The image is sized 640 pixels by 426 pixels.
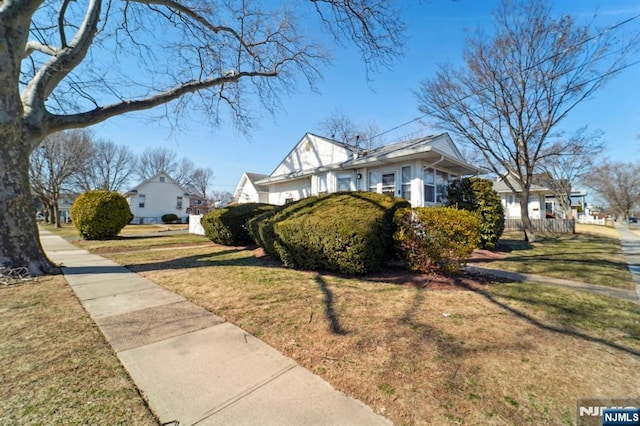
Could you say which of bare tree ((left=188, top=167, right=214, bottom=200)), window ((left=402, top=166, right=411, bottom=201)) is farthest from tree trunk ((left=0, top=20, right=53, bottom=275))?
bare tree ((left=188, top=167, right=214, bottom=200))

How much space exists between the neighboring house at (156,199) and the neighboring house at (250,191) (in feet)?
51.0

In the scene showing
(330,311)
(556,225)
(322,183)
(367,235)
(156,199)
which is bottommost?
(330,311)

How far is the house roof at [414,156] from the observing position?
966cm

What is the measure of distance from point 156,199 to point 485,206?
1582 inches

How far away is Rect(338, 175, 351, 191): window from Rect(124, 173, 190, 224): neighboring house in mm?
33744

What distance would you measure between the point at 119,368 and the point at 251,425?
149cm

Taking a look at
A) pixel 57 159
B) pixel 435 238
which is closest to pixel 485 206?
→ pixel 435 238

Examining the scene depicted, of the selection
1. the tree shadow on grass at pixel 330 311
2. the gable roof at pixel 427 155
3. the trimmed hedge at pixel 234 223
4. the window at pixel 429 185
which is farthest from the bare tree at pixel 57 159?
the tree shadow on grass at pixel 330 311

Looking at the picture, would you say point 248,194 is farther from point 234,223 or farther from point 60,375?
point 60,375

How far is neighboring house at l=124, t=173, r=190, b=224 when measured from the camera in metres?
36.1

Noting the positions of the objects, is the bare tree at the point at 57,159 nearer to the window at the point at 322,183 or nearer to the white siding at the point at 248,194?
the white siding at the point at 248,194

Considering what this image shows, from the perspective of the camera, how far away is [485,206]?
9.56m

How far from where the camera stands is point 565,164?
84.9 ft

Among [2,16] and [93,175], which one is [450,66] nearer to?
[2,16]
